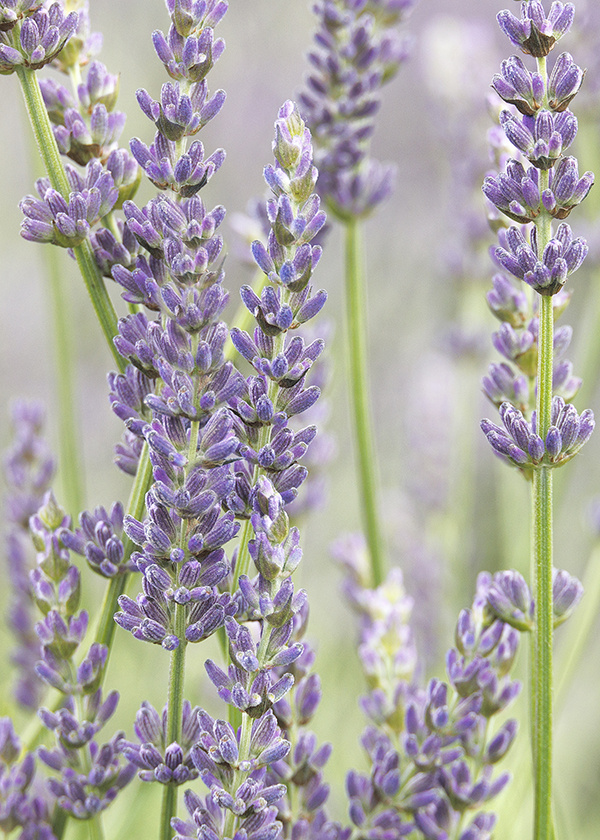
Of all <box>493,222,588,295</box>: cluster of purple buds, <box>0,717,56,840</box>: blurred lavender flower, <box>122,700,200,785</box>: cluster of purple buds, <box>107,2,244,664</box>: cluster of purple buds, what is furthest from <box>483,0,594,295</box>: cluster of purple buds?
<box>0,717,56,840</box>: blurred lavender flower

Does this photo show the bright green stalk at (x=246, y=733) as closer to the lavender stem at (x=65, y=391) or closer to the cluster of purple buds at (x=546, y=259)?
the cluster of purple buds at (x=546, y=259)

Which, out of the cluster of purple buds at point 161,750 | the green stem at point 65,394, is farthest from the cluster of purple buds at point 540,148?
the green stem at point 65,394

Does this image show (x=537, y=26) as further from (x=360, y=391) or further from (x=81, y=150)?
(x=360, y=391)

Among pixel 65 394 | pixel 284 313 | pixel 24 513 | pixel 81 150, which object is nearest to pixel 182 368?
pixel 284 313

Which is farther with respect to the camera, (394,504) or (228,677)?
(394,504)

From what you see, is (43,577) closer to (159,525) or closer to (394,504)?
(159,525)

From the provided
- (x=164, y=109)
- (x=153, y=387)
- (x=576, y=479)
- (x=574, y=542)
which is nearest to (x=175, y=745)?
(x=153, y=387)

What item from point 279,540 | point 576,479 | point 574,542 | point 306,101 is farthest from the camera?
point 576,479
